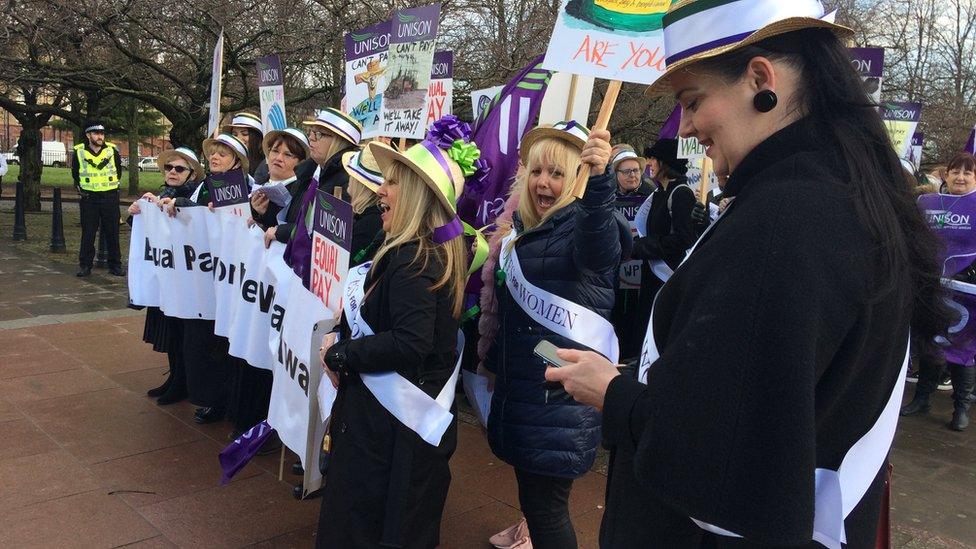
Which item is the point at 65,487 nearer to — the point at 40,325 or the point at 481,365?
the point at 481,365

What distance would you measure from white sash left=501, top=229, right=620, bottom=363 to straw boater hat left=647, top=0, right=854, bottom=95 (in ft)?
5.40

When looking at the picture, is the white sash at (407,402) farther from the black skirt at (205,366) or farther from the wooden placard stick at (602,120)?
the black skirt at (205,366)

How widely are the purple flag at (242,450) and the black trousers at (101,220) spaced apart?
348 inches

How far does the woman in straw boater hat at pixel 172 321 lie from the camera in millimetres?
5488

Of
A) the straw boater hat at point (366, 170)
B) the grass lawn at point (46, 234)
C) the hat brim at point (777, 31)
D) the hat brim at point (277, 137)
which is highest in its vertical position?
the hat brim at point (777, 31)

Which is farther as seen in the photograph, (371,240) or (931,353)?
(371,240)

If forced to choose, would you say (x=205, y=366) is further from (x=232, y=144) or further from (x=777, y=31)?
(x=777, y=31)

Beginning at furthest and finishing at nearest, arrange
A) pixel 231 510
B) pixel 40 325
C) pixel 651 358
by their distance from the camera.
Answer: pixel 40 325 < pixel 231 510 < pixel 651 358

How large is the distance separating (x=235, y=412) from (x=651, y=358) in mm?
3976

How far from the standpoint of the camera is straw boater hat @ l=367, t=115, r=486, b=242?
9.29ft

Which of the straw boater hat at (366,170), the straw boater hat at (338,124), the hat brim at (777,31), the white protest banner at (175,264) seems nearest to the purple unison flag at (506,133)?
the straw boater hat at (338,124)

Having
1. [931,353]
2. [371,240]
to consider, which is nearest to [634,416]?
[931,353]

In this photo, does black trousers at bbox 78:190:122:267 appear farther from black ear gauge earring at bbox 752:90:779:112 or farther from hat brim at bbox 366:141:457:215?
black ear gauge earring at bbox 752:90:779:112

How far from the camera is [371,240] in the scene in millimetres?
3643
